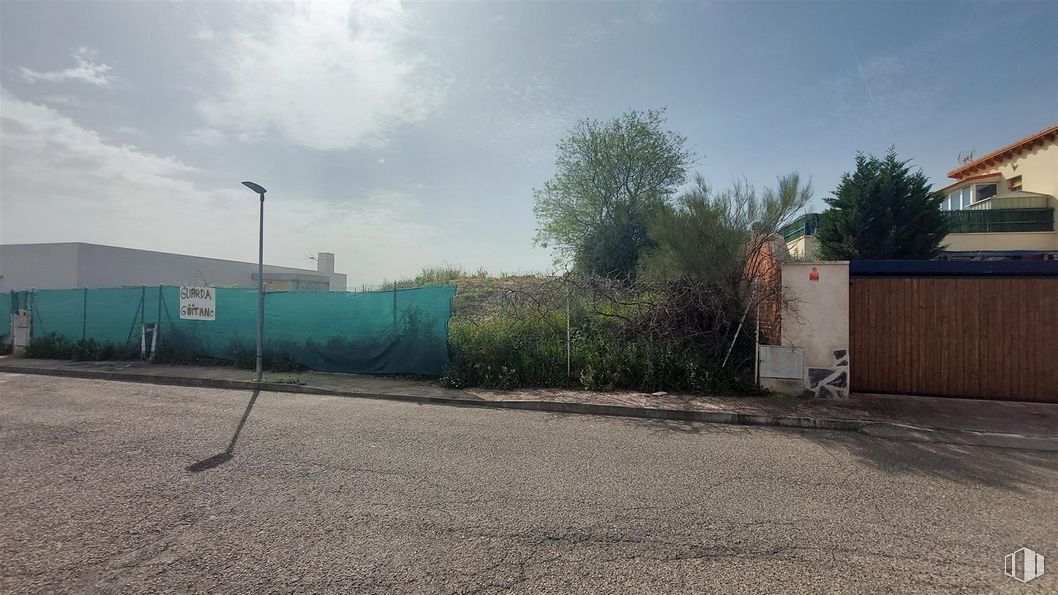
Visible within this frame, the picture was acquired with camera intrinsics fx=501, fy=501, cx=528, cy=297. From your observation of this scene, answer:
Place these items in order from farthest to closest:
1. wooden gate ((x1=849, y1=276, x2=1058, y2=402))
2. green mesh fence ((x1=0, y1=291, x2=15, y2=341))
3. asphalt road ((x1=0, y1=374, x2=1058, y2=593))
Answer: green mesh fence ((x1=0, y1=291, x2=15, y2=341))
wooden gate ((x1=849, y1=276, x2=1058, y2=402))
asphalt road ((x1=0, y1=374, x2=1058, y2=593))

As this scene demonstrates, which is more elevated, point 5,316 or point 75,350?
point 5,316

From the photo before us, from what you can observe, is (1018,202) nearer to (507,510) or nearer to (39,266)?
(507,510)

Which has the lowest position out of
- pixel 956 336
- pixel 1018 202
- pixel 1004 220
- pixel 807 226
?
pixel 956 336

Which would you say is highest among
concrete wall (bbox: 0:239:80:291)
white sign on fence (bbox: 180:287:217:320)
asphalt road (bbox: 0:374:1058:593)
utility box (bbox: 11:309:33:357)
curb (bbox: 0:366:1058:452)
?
concrete wall (bbox: 0:239:80:291)

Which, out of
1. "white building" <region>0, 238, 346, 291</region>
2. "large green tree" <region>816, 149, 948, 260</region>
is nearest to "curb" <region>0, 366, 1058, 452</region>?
"large green tree" <region>816, 149, 948, 260</region>

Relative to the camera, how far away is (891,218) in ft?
53.0

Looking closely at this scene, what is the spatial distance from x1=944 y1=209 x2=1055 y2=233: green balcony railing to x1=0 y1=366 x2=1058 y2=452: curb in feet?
59.8

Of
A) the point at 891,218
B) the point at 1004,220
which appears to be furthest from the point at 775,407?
the point at 1004,220

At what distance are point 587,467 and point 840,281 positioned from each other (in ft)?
19.5

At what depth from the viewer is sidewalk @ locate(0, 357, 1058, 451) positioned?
6.62m

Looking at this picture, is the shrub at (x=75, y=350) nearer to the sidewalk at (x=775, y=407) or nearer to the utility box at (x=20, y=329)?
the utility box at (x=20, y=329)

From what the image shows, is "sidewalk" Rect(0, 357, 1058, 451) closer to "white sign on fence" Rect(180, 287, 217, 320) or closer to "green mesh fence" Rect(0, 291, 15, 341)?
"white sign on fence" Rect(180, 287, 217, 320)

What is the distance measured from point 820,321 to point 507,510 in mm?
6831

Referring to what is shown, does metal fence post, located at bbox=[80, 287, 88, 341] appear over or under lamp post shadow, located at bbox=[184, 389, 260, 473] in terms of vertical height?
over
